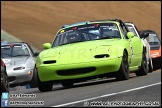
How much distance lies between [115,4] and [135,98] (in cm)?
6795

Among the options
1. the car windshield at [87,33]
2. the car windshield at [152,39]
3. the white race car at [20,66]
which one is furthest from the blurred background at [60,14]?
the car windshield at [87,33]

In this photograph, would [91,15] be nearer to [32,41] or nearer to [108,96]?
[32,41]

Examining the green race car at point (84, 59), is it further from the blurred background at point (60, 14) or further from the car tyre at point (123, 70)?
the blurred background at point (60, 14)

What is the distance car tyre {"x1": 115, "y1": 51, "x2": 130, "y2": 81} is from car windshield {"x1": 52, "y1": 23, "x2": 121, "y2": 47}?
3.12 ft

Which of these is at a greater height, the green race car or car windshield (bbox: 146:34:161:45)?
the green race car

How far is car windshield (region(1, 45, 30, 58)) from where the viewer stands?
17.7 metres

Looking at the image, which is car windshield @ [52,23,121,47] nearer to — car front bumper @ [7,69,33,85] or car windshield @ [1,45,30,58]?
car front bumper @ [7,69,33,85]

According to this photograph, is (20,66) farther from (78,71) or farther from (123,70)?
(123,70)

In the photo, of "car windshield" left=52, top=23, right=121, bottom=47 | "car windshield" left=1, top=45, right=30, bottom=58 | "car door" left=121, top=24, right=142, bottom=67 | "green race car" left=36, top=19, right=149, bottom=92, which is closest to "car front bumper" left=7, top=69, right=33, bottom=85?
"car windshield" left=1, top=45, right=30, bottom=58

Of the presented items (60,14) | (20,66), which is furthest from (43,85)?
(60,14)

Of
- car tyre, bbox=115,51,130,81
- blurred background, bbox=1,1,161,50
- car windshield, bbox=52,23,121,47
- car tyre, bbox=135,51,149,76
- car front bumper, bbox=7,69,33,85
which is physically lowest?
blurred background, bbox=1,1,161,50

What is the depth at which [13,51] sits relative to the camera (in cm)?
1788

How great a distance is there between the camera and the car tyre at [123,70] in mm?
12520

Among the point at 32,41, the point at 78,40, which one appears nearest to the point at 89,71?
the point at 78,40
